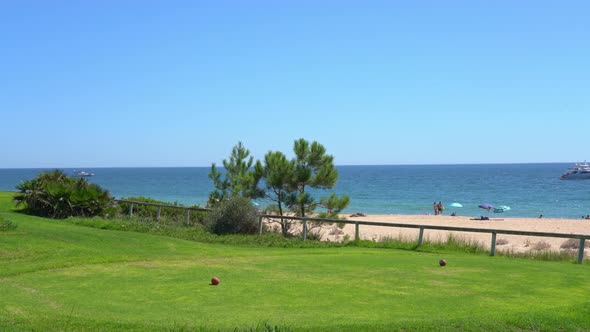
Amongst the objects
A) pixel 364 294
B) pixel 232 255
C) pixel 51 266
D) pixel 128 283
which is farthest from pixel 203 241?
pixel 364 294

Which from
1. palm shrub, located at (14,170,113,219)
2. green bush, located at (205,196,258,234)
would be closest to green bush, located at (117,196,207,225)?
palm shrub, located at (14,170,113,219)

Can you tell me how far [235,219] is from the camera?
80.0 ft

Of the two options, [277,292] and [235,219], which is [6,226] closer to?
[235,219]

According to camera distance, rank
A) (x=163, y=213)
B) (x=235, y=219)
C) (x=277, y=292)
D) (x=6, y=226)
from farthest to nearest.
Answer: (x=163, y=213) < (x=235, y=219) < (x=6, y=226) < (x=277, y=292)

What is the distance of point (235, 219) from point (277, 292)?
14068 mm

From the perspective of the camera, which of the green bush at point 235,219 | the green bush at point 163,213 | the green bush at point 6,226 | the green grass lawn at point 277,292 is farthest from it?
the green bush at point 163,213

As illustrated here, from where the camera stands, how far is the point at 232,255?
16.7 meters

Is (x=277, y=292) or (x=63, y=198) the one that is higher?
(x=63, y=198)

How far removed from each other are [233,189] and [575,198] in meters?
71.5

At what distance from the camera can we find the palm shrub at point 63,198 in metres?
27.2

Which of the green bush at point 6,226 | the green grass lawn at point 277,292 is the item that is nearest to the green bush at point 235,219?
the green grass lawn at point 277,292

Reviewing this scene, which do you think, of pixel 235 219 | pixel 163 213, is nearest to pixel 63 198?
pixel 163 213

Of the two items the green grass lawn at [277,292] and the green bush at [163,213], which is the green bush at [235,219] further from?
the green grass lawn at [277,292]

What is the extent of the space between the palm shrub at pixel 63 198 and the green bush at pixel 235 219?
255 inches
